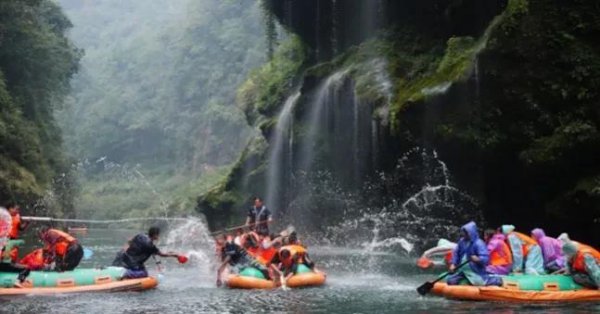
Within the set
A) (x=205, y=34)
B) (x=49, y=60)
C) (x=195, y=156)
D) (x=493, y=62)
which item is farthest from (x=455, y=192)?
(x=205, y=34)

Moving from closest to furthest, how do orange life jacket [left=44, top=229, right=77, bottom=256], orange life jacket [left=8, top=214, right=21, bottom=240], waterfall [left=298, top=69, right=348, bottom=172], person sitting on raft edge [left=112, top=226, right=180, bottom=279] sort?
orange life jacket [left=44, top=229, right=77, bottom=256] < person sitting on raft edge [left=112, top=226, right=180, bottom=279] < orange life jacket [left=8, top=214, right=21, bottom=240] < waterfall [left=298, top=69, right=348, bottom=172]

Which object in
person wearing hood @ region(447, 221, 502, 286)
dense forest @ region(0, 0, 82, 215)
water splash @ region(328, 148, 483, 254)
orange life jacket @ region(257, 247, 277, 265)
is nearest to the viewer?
person wearing hood @ region(447, 221, 502, 286)

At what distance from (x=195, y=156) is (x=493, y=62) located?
57.4 meters

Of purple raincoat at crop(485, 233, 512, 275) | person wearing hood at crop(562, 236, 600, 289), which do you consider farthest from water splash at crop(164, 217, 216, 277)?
person wearing hood at crop(562, 236, 600, 289)

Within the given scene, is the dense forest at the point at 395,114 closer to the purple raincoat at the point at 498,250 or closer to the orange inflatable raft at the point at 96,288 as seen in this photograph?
the purple raincoat at the point at 498,250

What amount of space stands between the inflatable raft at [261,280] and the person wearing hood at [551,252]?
416cm

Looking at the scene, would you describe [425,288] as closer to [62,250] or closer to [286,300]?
[286,300]

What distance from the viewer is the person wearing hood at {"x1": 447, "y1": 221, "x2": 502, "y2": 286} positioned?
38.3ft

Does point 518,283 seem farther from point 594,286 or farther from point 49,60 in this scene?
point 49,60

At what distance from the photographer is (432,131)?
19.7 m

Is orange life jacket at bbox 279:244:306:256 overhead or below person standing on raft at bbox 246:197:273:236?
below

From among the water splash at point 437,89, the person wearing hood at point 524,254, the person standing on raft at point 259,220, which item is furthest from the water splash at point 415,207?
the person wearing hood at point 524,254

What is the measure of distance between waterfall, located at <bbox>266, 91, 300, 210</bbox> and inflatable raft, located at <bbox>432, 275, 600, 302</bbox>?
17.7m

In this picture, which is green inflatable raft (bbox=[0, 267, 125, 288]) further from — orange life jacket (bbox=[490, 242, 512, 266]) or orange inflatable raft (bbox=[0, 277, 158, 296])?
orange life jacket (bbox=[490, 242, 512, 266])
